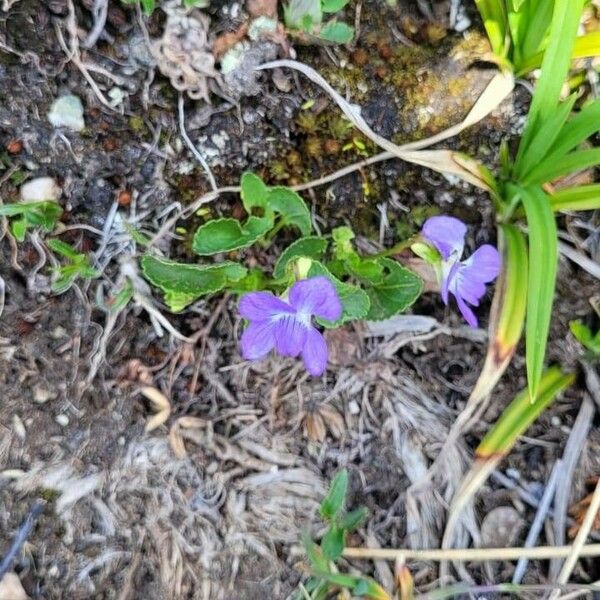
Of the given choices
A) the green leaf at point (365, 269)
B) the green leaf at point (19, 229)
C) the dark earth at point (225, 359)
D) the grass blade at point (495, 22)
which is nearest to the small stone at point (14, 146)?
the dark earth at point (225, 359)

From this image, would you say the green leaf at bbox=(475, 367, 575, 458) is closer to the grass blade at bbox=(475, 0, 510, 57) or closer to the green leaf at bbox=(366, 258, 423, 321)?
the green leaf at bbox=(366, 258, 423, 321)

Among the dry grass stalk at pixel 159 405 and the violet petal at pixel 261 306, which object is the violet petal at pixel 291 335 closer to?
the violet petal at pixel 261 306

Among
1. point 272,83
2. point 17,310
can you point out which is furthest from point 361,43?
point 17,310

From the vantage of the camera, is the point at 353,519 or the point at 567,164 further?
the point at 353,519

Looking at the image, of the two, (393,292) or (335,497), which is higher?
(393,292)

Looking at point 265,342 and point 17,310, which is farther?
point 17,310

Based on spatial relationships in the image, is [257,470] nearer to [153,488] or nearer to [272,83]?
[153,488]

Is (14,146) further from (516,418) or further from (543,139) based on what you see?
(516,418)

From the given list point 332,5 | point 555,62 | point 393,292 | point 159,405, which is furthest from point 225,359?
point 555,62
